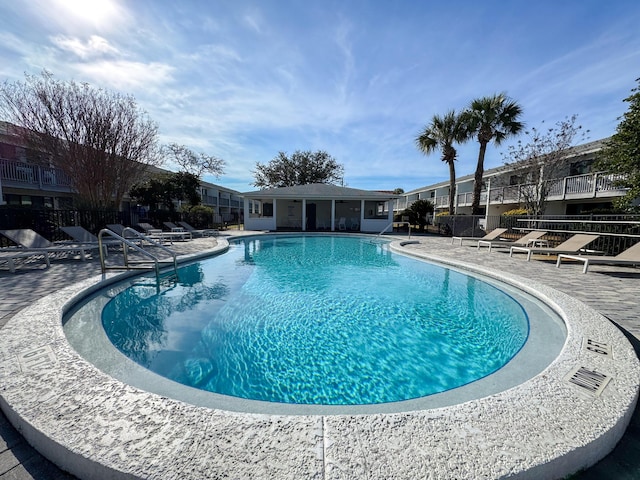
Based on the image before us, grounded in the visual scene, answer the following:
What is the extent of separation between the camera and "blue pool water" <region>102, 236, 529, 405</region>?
3.02 metres

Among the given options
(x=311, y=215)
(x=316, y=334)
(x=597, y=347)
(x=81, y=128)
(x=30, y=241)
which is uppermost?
(x=81, y=128)

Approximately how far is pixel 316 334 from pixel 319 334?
0.04 meters

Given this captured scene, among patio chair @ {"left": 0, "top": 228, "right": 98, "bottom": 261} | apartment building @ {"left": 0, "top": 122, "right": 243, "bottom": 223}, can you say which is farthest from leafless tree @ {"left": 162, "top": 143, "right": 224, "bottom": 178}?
patio chair @ {"left": 0, "top": 228, "right": 98, "bottom": 261}

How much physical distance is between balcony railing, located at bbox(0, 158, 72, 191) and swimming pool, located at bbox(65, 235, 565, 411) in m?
15.5

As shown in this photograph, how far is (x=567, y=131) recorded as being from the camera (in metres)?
15.6

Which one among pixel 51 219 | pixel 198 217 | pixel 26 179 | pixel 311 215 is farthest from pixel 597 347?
pixel 26 179

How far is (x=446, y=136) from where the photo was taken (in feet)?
63.4

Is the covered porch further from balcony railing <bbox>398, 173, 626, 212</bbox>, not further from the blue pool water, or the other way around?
the blue pool water

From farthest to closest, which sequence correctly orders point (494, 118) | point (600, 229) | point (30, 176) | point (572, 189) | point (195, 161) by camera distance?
point (195, 161) < point (494, 118) < point (572, 189) < point (30, 176) < point (600, 229)

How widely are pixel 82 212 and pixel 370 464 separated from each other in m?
15.5

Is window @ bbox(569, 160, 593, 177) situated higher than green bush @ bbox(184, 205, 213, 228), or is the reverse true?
window @ bbox(569, 160, 593, 177)

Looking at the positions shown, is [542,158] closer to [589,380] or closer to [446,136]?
[446,136]

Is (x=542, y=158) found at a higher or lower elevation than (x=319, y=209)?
higher

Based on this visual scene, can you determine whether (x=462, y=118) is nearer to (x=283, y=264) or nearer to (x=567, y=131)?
(x=567, y=131)
